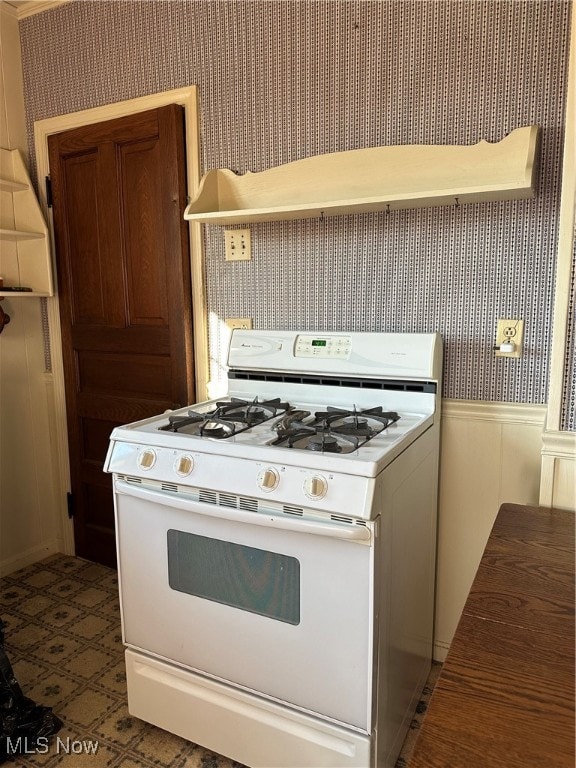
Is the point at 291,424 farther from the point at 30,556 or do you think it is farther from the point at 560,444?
the point at 30,556

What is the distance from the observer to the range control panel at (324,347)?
1.92 metres

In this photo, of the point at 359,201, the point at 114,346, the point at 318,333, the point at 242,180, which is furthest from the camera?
the point at 114,346

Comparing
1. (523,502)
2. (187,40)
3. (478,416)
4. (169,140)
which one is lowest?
(523,502)

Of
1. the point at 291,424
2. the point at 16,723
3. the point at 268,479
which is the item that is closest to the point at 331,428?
the point at 291,424

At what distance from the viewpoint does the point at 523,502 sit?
1827 mm

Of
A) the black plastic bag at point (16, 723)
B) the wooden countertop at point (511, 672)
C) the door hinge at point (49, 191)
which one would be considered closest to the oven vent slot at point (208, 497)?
the wooden countertop at point (511, 672)

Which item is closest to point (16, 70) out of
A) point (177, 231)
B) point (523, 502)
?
point (177, 231)

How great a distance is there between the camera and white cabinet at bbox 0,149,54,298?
258 cm

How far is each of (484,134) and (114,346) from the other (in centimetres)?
Result: 169

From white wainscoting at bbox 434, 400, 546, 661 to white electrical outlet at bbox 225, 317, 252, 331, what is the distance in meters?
0.81

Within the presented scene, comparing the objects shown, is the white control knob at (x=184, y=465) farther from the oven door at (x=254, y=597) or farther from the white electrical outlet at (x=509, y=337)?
the white electrical outlet at (x=509, y=337)

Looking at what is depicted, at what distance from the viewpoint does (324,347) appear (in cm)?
195

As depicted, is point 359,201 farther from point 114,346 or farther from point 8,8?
point 8,8

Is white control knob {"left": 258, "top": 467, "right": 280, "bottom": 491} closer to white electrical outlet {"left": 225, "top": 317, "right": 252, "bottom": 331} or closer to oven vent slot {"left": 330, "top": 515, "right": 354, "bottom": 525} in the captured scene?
oven vent slot {"left": 330, "top": 515, "right": 354, "bottom": 525}
